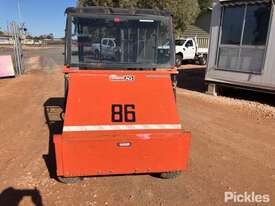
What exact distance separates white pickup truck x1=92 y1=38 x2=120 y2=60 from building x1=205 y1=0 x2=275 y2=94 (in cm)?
594

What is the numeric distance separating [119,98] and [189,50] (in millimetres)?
17997

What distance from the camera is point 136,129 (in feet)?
13.3

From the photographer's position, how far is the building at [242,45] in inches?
346

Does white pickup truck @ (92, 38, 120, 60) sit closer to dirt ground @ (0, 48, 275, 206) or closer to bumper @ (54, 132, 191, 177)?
bumper @ (54, 132, 191, 177)

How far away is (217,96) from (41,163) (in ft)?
23.1

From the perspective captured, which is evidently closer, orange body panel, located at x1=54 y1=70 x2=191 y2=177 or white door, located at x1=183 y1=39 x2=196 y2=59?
orange body panel, located at x1=54 y1=70 x2=191 y2=177

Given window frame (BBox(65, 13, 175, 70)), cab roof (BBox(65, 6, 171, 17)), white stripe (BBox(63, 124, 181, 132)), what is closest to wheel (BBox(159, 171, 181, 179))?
white stripe (BBox(63, 124, 181, 132))

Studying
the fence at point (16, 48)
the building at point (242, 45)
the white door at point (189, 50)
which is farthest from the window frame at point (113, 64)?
the white door at point (189, 50)

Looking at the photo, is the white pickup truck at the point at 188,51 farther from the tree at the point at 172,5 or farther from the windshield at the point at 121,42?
the windshield at the point at 121,42

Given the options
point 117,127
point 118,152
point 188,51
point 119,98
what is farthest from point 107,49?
point 188,51

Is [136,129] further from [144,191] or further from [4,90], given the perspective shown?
[4,90]

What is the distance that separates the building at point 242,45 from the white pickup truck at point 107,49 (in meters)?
5.94

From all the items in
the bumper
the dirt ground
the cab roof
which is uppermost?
the cab roof

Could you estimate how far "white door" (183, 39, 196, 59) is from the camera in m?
21.1
